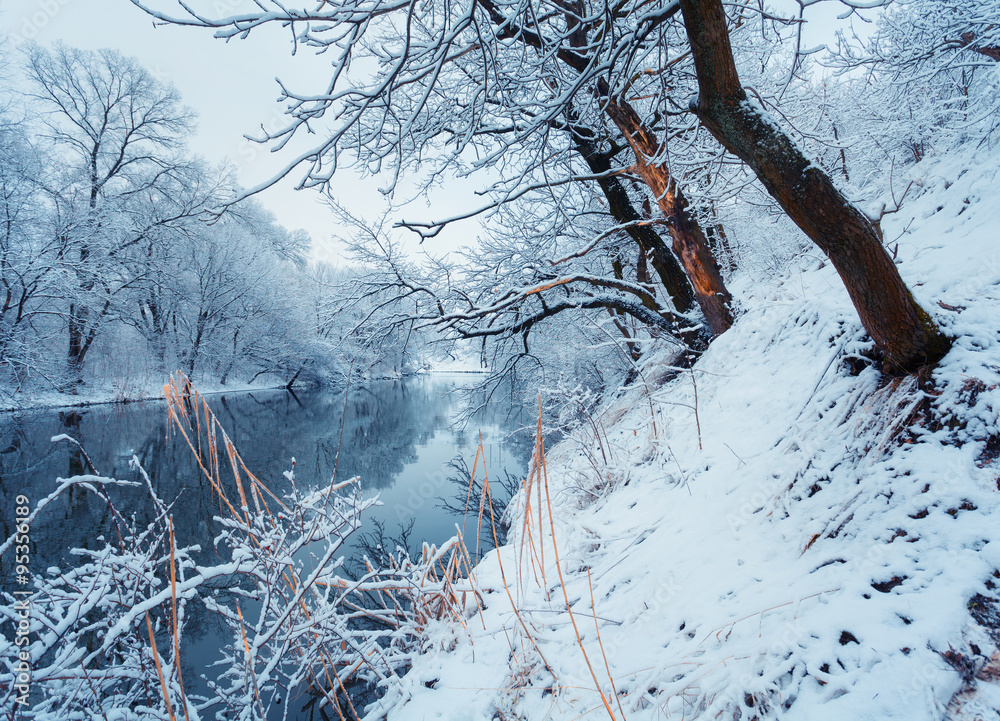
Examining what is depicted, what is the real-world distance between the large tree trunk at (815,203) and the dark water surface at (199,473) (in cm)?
169

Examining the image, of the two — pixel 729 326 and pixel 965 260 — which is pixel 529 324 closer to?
pixel 729 326

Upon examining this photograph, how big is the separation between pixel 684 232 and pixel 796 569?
376cm

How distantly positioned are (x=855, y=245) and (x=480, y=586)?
8.09ft

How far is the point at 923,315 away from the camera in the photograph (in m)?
1.53

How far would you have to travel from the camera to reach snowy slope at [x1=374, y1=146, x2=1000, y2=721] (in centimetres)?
93

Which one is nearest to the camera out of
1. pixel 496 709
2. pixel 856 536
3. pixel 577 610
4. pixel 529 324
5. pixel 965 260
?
pixel 856 536

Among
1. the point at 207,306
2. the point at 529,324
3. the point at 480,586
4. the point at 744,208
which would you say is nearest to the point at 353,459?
the point at 529,324

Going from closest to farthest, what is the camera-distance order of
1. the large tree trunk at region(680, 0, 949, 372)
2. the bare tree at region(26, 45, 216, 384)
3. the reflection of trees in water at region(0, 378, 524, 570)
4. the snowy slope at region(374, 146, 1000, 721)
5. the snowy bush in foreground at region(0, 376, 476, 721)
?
1. the snowy slope at region(374, 146, 1000, 721)
2. the snowy bush in foreground at region(0, 376, 476, 721)
3. the large tree trunk at region(680, 0, 949, 372)
4. the reflection of trees in water at region(0, 378, 524, 570)
5. the bare tree at region(26, 45, 216, 384)

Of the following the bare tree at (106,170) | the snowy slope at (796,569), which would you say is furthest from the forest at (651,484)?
the bare tree at (106,170)

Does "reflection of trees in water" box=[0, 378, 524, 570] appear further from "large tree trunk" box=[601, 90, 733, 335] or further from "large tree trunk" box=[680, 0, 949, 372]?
"large tree trunk" box=[601, 90, 733, 335]

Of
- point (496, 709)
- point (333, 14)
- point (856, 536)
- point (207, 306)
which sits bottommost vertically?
point (496, 709)

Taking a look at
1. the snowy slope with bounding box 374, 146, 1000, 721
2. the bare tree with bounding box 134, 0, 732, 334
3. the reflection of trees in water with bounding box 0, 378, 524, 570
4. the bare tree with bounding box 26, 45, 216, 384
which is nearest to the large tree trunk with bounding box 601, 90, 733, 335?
the bare tree with bounding box 134, 0, 732, 334

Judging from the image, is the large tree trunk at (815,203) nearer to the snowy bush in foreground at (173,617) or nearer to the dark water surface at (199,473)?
the dark water surface at (199,473)

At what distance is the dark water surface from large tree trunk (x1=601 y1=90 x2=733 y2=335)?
3.25 metres
